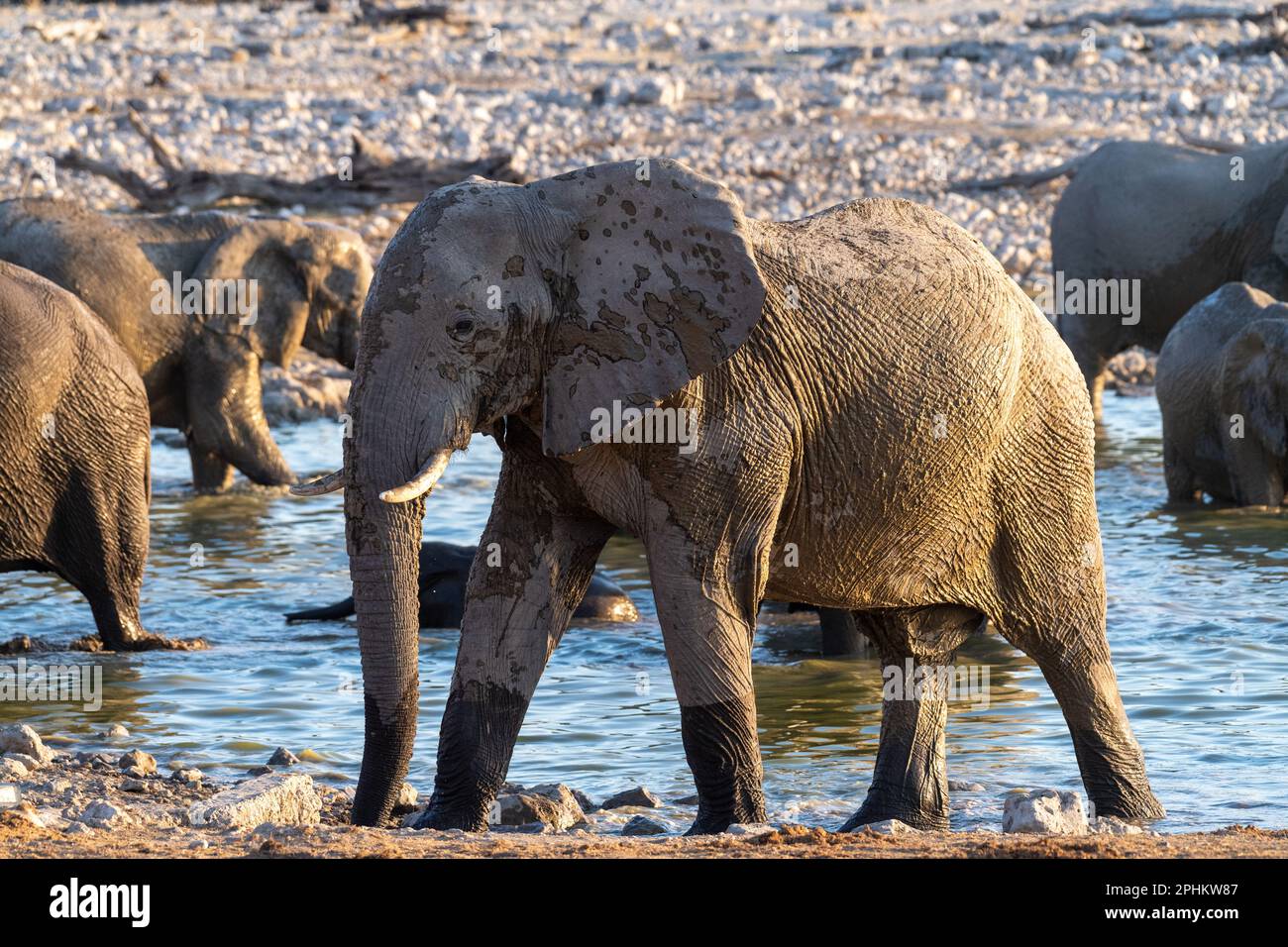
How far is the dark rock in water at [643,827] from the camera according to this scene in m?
6.14

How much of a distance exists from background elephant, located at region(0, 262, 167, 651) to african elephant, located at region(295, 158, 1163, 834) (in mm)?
3343

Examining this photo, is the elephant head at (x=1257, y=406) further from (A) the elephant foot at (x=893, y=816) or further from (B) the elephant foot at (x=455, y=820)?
(B) the elephant foot at (x=455, y=820)

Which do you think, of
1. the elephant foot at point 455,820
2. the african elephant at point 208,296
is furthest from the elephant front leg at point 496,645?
the african elephant at point 208,296

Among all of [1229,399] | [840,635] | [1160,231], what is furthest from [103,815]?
[1160,231]

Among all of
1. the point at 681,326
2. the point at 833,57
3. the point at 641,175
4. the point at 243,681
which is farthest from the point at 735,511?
the point at 833,57

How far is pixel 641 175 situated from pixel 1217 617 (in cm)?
480

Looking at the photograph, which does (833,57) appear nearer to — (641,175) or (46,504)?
(46,504)

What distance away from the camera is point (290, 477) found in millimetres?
13031

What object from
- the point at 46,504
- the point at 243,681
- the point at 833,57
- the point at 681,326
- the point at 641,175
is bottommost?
the point at 243,681

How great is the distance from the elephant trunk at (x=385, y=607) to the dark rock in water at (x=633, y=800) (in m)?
1.29

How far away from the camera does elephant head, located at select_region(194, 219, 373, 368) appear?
12633mm

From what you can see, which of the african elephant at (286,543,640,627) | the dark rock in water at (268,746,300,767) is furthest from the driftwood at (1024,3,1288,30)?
the dark rock in water at (268,746,300,767)

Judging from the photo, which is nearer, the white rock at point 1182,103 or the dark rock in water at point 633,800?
the dark rock in water at point 633,800

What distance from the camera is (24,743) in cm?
693
